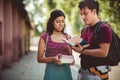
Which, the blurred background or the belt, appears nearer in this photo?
the belt

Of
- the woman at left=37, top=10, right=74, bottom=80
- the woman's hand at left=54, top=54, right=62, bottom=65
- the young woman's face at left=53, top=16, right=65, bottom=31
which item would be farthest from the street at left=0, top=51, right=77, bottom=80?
the woman's hand at left=54, top=54, right=62, bottom=65

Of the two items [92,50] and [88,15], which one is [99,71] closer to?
[92,50]

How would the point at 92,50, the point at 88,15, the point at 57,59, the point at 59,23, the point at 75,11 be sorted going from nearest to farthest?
the point at 92,50, the point at 88,15, the point at 57,59, the point at 59,23, the point at 75,11

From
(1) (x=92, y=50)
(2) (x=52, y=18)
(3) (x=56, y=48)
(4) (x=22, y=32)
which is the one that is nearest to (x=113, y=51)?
(1) (x=92, y=50)

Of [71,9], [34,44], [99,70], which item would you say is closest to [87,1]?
[99,70]

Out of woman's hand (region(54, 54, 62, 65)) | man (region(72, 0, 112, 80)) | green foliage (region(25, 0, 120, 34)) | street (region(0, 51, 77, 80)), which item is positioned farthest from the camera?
green foliage (region(25, 0, 120, 34))

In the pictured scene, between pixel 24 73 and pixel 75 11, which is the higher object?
pixel 75 11

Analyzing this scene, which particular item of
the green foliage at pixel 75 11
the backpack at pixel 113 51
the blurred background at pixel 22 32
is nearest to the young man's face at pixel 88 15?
the backpack at pixel 113 51

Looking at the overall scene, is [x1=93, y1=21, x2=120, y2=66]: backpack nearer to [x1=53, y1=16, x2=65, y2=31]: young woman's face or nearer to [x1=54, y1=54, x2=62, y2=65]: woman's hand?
[x1=54, y1=54, x2=62, y2=65]: woman's hand

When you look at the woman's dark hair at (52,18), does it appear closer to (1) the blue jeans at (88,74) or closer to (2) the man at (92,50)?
(2) the man at (92,50)

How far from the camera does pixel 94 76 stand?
4.16m

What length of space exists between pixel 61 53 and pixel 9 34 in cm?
1279

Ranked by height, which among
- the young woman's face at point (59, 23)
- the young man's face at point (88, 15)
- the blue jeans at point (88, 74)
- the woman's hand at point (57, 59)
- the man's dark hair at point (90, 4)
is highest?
the man's dark hair at point (90, 4)

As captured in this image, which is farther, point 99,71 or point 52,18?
point 52,18
